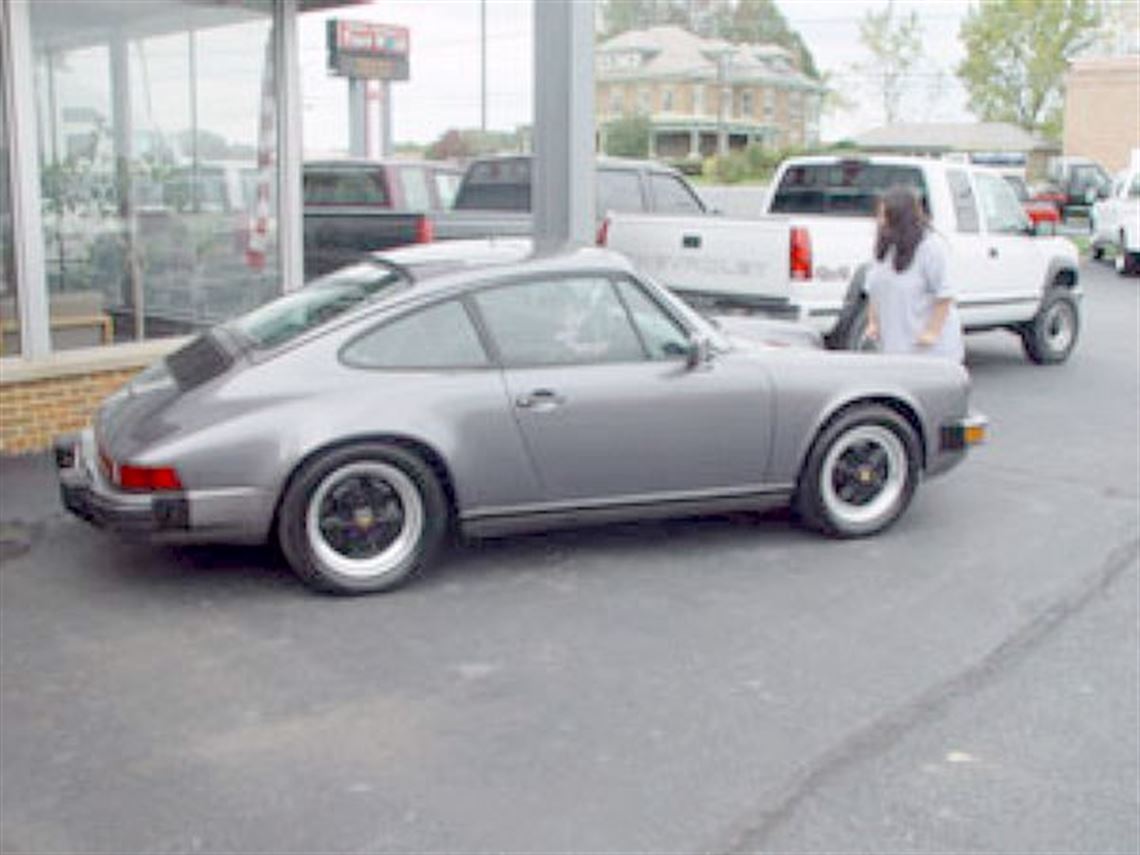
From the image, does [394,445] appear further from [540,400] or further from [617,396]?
[617,396]

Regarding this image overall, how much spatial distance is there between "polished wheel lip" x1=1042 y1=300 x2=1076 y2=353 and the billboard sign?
2651cm

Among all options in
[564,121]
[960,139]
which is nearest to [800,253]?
[564,121]

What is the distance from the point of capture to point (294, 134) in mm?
9211

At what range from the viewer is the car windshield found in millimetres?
5659

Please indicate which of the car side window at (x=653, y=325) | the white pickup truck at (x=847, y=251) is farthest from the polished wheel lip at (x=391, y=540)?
the white pickup truck at (x=847, y=251)

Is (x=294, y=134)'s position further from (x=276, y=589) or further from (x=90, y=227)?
(x=276, y=589)

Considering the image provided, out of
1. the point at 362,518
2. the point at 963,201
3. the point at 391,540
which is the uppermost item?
the point at 963,201

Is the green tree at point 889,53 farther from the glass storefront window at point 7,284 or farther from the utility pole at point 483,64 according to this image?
the glass storefront window at point 7,284

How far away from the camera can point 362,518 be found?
539 cm

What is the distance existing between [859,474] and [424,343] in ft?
7.37

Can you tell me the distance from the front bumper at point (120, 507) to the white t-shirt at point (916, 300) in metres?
4.02

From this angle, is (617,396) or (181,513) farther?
(617,396)

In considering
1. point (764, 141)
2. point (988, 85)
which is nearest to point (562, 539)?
point (988, 85)

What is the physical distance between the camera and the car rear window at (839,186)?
11.0 m
